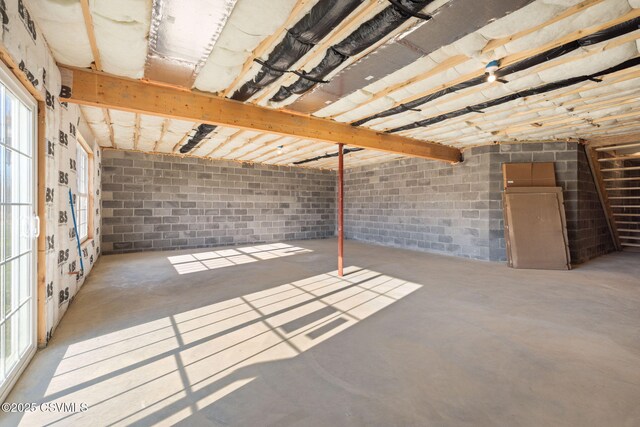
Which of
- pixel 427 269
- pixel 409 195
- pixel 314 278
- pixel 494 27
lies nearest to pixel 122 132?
pixel 314 278

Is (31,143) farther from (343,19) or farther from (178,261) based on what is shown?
(178,261)

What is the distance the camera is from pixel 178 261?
19.1 feet

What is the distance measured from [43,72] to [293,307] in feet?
9.91

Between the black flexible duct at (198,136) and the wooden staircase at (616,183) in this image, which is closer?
the black flexible duct at (198,136)

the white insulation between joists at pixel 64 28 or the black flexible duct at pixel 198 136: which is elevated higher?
the black flexible duct at pixel 198 136

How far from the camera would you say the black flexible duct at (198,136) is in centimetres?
462

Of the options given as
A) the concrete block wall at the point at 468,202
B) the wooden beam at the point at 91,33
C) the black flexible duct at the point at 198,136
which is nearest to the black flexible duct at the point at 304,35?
the wooden beam at the point at 91,33

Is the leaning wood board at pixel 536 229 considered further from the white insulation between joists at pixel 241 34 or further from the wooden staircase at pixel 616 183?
the white insulation between joists at pixel 241 34

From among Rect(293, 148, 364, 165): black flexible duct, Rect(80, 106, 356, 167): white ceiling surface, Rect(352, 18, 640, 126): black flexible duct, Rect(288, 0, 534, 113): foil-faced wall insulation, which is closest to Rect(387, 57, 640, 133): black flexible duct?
Rect(352, 18, 640, 126): black flexible duct

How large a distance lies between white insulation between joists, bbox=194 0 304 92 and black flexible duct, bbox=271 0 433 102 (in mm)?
497

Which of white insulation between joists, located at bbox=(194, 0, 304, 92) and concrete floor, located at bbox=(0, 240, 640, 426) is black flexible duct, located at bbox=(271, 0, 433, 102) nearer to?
white insulation between joists, located at bbox=(194, 0, 304, 92)

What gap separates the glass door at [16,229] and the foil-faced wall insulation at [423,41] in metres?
2.44

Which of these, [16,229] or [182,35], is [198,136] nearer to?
[182,35]

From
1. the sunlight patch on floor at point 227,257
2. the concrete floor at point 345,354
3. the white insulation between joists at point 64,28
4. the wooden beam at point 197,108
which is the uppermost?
the white insulation between joists at point 64,28
